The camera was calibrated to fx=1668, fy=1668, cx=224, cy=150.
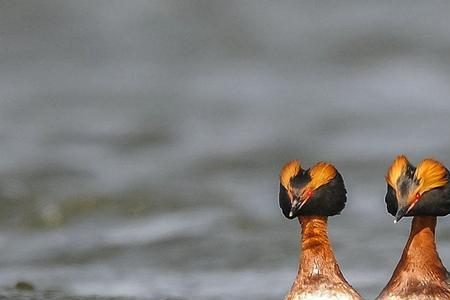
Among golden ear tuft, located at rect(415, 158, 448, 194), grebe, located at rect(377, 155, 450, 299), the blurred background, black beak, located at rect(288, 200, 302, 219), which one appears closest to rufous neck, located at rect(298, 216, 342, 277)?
black beak, located at rect(288, 200, 302, 219)

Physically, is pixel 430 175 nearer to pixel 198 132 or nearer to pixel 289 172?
pixel 289 172

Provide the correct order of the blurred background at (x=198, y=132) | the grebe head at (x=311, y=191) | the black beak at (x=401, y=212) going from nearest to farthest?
the black beak at (x=401, y=212) < the grebe head at (x=311, y=191) < the blurred background at (x=198, y=132)

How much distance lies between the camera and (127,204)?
2328cm

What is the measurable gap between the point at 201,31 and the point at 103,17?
1931mm

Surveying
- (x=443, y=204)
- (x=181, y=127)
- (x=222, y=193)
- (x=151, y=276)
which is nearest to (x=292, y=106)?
(x=181, y=127)

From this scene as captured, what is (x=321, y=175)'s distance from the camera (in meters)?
12.9

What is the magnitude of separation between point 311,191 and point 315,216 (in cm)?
28

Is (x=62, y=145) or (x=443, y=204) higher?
(x=62, y=145)

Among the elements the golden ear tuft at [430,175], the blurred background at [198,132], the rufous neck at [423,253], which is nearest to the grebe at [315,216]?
the rufous neck at [423,253]

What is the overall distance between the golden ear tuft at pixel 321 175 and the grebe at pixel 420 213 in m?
0.46

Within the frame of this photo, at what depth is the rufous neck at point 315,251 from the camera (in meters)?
12.9

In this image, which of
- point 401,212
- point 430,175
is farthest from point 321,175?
point 430,175

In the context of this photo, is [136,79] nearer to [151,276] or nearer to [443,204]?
[151,276]

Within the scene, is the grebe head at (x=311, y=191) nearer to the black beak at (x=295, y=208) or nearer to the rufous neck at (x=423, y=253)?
the black beak at (x=295, y=208)
